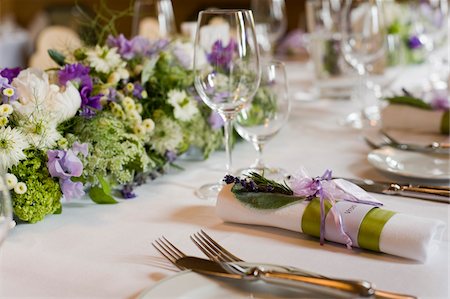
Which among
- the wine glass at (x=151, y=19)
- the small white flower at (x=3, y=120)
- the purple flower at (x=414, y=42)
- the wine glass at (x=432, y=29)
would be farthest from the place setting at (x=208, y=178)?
the purple flower at (x=414, y=42)

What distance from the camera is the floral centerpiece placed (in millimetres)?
1048

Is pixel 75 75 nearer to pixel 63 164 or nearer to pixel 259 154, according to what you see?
pixel 63 164

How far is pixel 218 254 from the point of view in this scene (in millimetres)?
892

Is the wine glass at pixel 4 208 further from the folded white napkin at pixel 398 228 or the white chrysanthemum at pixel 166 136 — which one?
the white chrysanthemum at pixel 166 136

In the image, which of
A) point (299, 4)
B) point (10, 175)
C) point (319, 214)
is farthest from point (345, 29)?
point (299, 4)

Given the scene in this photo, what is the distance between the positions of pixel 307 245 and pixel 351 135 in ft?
2.47

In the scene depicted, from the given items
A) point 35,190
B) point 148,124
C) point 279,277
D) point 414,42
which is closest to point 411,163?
point 148,124

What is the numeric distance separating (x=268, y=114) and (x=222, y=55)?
0.20 m

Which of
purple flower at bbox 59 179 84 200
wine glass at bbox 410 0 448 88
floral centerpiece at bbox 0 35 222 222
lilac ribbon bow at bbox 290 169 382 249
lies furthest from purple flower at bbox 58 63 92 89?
wine glass at bbox 410 0 448 88

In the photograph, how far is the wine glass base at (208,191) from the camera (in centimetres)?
120

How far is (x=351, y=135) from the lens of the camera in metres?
1.65

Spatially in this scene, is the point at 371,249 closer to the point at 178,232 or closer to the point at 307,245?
the point at 307,245

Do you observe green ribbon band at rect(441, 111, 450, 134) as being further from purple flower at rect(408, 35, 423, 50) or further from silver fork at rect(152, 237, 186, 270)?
purple flower at rect(408, 35, 423, 50)

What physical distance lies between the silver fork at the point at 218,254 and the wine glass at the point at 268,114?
0.33 metres
